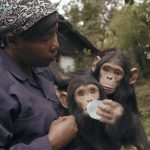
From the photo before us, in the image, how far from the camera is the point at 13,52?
2367 mm

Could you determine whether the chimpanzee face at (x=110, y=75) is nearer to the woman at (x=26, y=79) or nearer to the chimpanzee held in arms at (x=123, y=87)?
the chimpanzee held in arms at (x=123, y=87)

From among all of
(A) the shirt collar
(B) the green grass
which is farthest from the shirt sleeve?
(B) the green grass

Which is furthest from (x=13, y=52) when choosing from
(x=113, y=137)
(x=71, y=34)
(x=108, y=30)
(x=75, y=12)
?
(x=108, y=30)

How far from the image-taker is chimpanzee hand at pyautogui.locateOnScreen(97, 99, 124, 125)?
2.30 m

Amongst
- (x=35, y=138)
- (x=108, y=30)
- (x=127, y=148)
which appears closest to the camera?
(x=35, y=138)

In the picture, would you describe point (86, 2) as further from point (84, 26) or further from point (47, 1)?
point (47, 1)

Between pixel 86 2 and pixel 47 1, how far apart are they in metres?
25.5

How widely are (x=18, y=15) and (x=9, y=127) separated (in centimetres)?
51

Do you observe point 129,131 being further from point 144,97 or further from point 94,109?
point 144,97

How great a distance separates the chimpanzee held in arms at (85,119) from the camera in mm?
2461

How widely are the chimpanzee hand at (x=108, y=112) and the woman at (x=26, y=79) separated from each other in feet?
0.50

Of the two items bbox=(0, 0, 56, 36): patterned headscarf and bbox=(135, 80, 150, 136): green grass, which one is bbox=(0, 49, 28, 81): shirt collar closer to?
bbox=(0, 0, 56, 36): patterned headscarf

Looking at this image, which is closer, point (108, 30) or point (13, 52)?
point (13, 52)

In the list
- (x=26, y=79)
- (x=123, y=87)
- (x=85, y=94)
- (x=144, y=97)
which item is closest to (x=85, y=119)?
(x=85, y=94)
